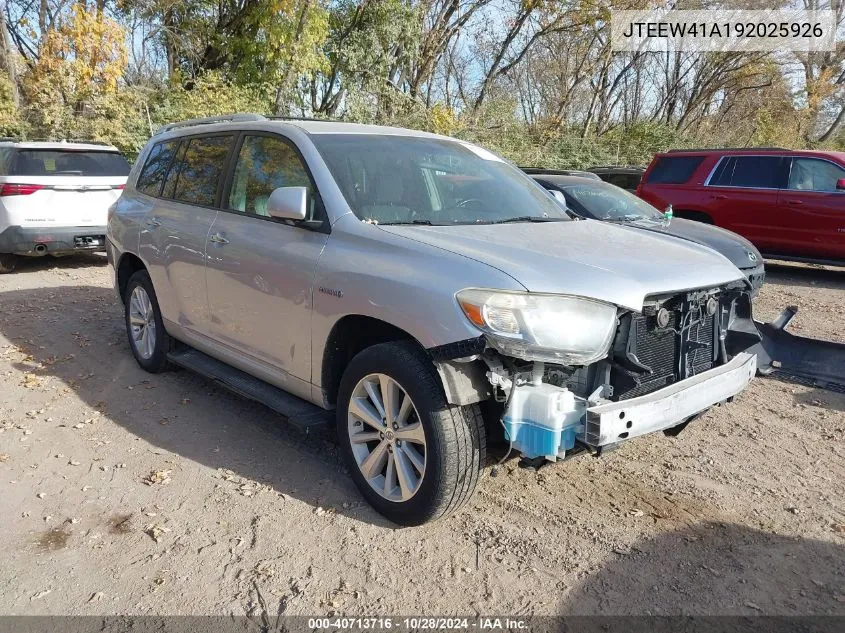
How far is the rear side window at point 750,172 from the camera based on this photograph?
10539mm

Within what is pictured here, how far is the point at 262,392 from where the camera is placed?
4156 millimetres

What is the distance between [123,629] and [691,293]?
9.33ft

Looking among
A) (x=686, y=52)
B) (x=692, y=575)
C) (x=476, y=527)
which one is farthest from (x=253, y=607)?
(x=686, y=52)

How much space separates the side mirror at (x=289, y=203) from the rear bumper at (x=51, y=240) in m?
7.13

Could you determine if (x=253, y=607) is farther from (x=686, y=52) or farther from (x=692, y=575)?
(x=686, y=52)

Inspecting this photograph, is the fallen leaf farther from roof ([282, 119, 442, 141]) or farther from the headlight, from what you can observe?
roof ([282, 119, 442, 141])

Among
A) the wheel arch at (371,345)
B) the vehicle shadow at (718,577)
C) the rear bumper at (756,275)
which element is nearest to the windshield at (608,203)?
the rear bumper at (756,275)

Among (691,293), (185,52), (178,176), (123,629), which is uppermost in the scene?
(185,52)

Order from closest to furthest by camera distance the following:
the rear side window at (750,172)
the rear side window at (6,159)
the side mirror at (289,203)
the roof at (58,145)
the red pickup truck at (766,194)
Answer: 1. the side mirror at (289,203)
2. the rear side window at (6,159)
3. the roof at (58,145)
4. the red pickup truck at (766,194)
5. the rear side window at (750,172)

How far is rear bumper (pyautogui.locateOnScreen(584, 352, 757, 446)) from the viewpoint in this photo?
287 centimetres

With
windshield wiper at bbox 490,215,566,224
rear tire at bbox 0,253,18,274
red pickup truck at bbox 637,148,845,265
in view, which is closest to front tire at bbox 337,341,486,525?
windshield wiper at bbox 490,215,566,224

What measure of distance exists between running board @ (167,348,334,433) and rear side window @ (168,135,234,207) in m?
1.09

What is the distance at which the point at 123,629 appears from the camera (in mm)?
2713

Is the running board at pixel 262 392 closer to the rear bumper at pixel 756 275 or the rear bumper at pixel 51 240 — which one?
the rear bumper at pixel 51 240
